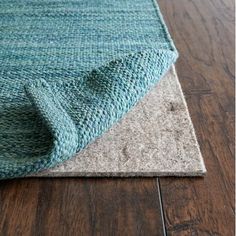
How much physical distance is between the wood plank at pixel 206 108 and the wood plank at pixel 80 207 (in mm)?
28

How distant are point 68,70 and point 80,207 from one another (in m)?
0.32

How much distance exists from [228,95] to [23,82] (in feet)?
1.26

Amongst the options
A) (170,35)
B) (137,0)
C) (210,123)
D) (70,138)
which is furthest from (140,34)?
(70,138)

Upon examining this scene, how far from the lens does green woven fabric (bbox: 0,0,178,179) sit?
50cm

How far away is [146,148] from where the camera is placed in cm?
54

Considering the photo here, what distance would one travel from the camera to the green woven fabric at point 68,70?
0.50 m

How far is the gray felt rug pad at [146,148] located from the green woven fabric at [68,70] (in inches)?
1.1

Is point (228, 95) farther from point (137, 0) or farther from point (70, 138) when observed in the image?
point (137, 0)

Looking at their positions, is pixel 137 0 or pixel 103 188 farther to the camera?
pixel 137 0

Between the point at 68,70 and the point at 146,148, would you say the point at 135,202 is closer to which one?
the point at 146,148

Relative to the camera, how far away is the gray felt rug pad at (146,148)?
0.50m

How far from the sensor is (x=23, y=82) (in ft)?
2.16

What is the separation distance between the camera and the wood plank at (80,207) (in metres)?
0.44

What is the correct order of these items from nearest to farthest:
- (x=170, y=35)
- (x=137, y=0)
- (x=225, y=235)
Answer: (x=225, y=235), (x=170, y=35), (x=137, y=0)
